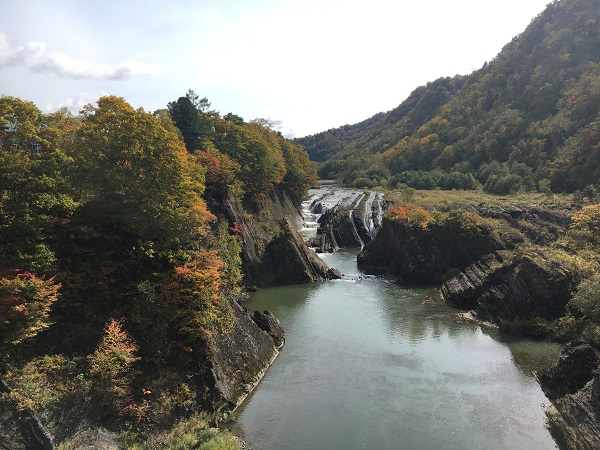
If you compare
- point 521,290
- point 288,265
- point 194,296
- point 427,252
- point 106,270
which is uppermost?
point 106,270

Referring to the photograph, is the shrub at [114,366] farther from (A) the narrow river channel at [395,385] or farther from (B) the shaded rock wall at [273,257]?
(B) the shaded rock wall at [273,257]

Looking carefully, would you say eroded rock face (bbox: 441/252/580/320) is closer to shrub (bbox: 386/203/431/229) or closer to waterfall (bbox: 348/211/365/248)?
shrub (bbox: 386/203/431/229)

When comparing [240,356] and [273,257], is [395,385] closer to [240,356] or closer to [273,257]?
[240,356]

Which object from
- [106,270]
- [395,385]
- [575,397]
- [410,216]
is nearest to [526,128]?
[410,216]

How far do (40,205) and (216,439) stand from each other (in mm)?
15294

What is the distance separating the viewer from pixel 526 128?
100 meters

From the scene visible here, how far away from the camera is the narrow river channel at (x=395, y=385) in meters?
21.1

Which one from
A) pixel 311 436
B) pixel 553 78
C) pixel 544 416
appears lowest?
pixel 544 416

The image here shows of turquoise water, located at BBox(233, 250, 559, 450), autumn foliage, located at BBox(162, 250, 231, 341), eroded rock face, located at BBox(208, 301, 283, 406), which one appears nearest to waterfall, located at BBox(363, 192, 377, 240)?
turquoise water, located at BBox(233, 250, 559, 450)

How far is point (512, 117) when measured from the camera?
108 metres

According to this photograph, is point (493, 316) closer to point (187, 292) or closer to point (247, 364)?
point (247, 364)

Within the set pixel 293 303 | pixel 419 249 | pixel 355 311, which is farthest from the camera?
pixel 419 249

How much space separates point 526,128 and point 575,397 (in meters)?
96.3

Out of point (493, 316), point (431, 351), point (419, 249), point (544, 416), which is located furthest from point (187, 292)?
point (419, 249)
